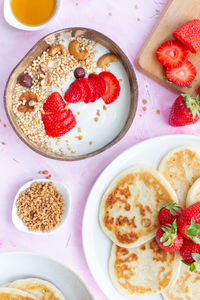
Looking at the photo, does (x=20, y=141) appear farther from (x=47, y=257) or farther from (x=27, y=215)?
(x=47, y=257)

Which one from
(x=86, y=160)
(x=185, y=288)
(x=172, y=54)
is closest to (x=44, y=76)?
(x=86, y=160)

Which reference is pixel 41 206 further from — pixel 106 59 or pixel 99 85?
pixel 106 59

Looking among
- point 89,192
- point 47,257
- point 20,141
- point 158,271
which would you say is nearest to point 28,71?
point 20,141

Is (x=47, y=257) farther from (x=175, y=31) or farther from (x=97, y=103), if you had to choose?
(x=175, y=31)

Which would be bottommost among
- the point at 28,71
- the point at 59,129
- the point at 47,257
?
the point at 47,257

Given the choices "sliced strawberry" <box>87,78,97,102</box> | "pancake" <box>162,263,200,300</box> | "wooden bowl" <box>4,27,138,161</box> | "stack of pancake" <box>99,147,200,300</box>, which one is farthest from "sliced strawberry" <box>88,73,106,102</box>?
"pancake" <box>162,263,200,300</box>

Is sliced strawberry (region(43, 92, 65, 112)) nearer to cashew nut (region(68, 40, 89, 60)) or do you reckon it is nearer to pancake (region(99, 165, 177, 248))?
cashew nut (region(68, 40, 89, 60))

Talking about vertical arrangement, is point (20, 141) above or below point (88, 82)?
below

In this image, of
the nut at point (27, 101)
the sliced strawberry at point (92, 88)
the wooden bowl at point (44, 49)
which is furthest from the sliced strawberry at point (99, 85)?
the nut at point (27, 101)
